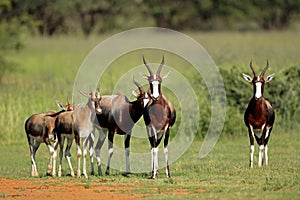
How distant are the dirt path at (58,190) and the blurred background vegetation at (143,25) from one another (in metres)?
7.26

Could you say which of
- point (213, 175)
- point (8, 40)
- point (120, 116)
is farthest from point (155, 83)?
point (8, 40)

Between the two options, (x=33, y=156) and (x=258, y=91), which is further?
(x=258, y=91)

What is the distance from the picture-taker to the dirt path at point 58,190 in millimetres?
12387

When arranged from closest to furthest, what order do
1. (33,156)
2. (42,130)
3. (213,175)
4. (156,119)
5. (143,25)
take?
(156,119) → (213,175) → (42,130) → (33,156) → (143,25)

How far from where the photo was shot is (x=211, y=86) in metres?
22.2

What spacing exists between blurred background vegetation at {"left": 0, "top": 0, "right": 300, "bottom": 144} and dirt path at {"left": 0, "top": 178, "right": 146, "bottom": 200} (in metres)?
7.26

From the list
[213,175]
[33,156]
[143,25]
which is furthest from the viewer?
[143,25]

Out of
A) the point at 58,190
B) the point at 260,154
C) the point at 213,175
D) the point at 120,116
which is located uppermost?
the point at 120,116

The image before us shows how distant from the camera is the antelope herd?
1406 centimetres

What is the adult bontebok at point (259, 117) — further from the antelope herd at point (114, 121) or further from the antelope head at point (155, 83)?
the antelope head at point (155, 83)

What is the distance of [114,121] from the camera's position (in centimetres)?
1481

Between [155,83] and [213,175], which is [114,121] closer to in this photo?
[155,83]

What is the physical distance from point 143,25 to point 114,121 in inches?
1514

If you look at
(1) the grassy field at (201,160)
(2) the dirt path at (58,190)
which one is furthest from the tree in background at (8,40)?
(2) the dirt path at (58,190)
